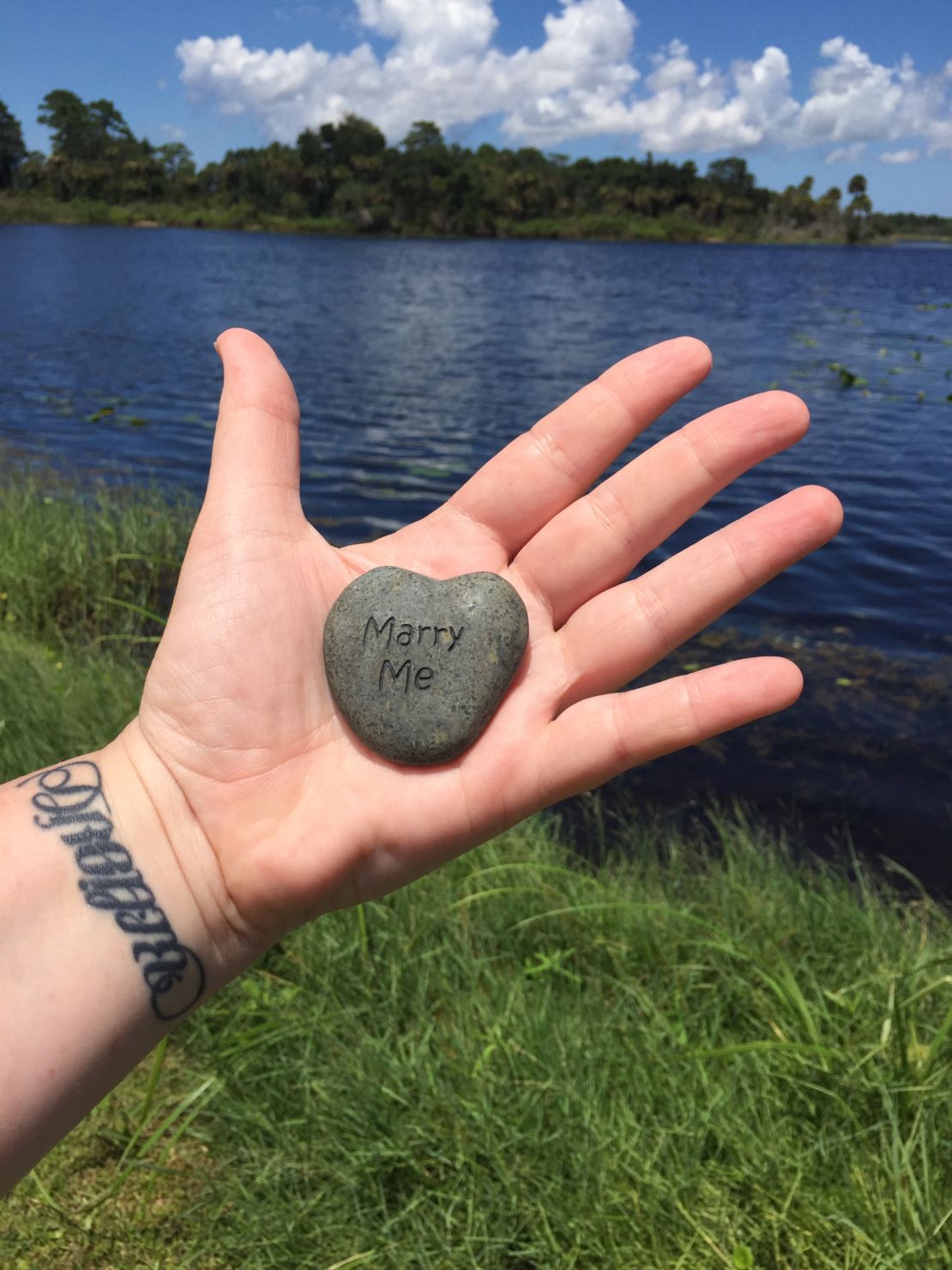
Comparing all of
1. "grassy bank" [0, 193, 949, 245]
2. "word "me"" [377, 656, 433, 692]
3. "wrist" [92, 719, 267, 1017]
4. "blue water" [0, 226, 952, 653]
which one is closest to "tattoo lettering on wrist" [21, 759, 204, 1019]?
"wrist" [92, 719, 267, 1017]

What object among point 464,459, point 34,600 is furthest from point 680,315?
point 34,600

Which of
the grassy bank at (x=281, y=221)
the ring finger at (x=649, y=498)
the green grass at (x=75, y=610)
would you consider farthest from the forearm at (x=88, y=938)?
the grassy bank at (x=281, y=221)

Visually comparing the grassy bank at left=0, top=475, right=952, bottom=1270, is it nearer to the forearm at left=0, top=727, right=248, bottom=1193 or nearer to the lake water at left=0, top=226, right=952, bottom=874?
the forearm at left=0, top=727, right=248, bottom=1193

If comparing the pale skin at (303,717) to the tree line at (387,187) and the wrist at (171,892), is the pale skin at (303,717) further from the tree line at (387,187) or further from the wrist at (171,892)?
the tree line at (387,187)

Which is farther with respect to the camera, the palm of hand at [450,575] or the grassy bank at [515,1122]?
the grassy bank at [515,1122]

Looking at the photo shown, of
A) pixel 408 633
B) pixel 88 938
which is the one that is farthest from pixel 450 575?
pixel 88 938

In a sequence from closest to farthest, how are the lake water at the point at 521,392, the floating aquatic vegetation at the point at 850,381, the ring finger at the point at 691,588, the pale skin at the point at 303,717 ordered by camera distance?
the pale skin at the point at 303,717 → the ring finger at the point at 691,588 → the lake water at the point at 521,392 → the floating aquatic vegetation at the point at 850,381
